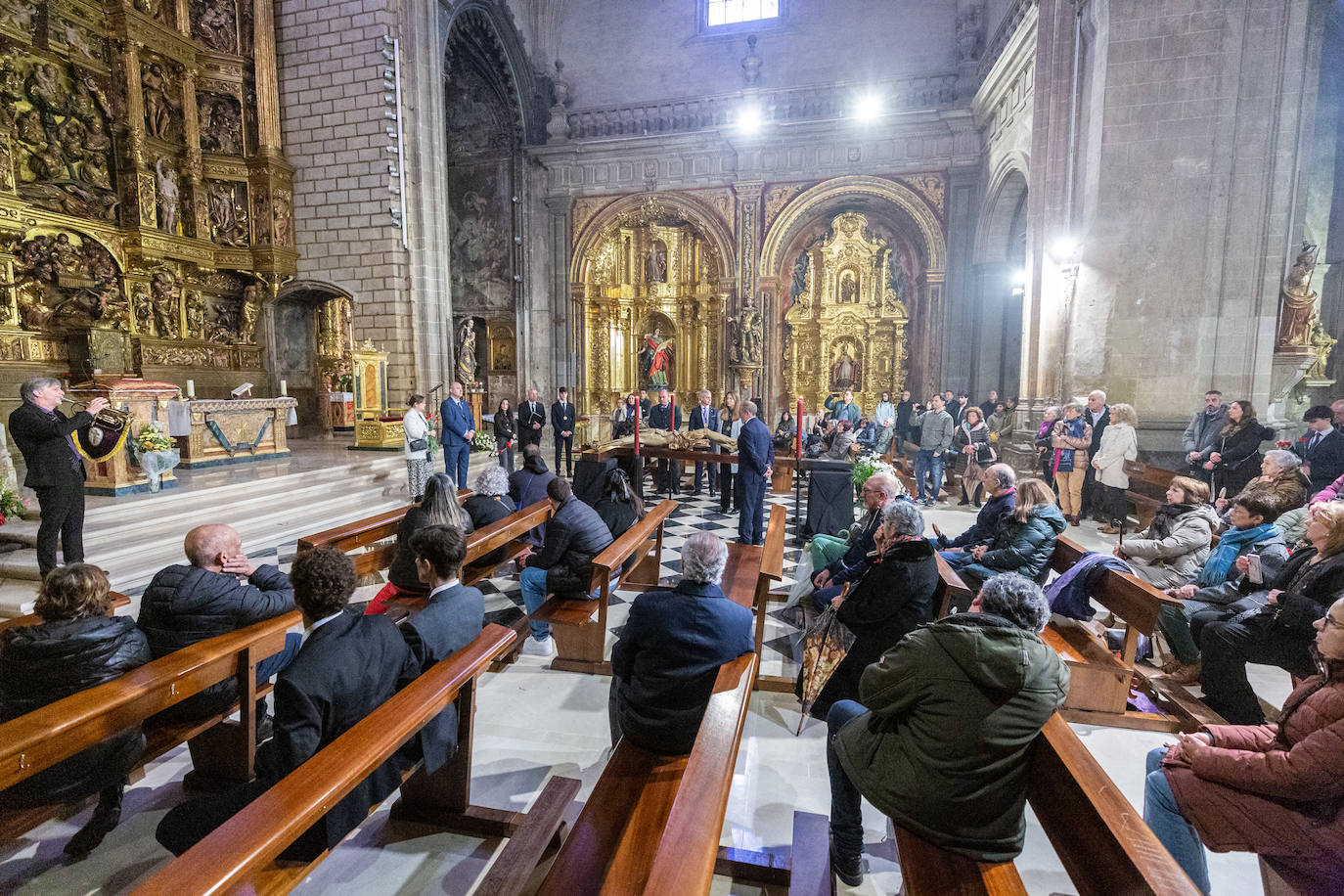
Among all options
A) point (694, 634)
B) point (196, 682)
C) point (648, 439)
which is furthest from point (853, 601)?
point (648, 439)

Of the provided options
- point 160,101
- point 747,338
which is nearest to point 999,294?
point 747,338

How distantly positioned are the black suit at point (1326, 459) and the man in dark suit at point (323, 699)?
7.27 m

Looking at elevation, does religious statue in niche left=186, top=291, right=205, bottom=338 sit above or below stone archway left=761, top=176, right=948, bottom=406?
below

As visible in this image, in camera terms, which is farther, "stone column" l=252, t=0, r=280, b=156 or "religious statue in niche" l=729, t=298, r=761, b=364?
"religious statue in niche" l=729, t=298, r=761, b=364

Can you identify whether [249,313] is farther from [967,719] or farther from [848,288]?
[967,719]

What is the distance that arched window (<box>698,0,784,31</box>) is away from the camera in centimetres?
1434

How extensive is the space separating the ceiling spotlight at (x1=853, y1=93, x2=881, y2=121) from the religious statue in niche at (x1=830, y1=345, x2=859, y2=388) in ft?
15.6

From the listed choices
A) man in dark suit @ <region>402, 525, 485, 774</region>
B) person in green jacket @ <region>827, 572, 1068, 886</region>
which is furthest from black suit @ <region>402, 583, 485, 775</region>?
person in green jacket @ <region>827, 572, 1068, 886</region>

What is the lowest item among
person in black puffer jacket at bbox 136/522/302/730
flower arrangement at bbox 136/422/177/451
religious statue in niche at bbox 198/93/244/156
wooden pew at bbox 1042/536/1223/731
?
wooden pew at bbox 1042/536/1223/731

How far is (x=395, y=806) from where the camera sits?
2.42 metres

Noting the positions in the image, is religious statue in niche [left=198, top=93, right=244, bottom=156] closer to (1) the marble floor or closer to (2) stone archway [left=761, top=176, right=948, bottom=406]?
(2) stone archway [left=761, top=176, right=948, bottom=406]

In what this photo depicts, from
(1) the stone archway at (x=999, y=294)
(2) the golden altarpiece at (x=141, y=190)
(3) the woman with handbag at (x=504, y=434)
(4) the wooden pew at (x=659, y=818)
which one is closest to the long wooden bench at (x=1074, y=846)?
(4) the wooden pew at (x=659, y=818)

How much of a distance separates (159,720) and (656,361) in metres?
13.2

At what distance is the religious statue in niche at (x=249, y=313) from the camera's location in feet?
38.3
